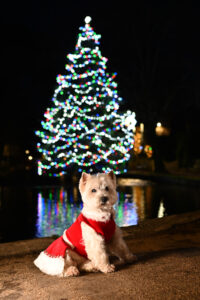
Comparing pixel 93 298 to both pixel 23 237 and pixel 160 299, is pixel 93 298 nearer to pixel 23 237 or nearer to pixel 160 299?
pixel 160 299

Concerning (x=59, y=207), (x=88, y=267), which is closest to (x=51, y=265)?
(x=88, y=267)

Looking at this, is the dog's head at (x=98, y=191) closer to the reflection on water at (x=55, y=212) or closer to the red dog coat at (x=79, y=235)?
the red dog coat at (x=79, y=235)

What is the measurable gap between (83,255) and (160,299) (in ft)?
4.30

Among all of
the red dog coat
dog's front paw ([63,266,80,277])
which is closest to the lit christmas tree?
the red dog coat

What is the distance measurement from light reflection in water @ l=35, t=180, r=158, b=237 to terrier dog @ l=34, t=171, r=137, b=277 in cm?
506

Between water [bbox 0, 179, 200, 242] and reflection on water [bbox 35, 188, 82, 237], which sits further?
water [bbox 0, 179, 200, 242]

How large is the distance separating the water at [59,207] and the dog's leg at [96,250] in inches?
206

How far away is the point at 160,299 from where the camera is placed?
3.86m

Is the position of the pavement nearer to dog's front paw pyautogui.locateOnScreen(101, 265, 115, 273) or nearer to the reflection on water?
dog's front paw pyautogui.locateOnScreen(101, 265, 115, 273)

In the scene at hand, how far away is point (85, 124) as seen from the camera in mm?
25516

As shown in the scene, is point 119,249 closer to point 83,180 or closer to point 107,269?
point 107,269

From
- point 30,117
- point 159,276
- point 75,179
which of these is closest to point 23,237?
→ point 159,276

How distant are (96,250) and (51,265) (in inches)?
23.6

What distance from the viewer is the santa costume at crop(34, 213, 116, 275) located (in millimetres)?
4805
